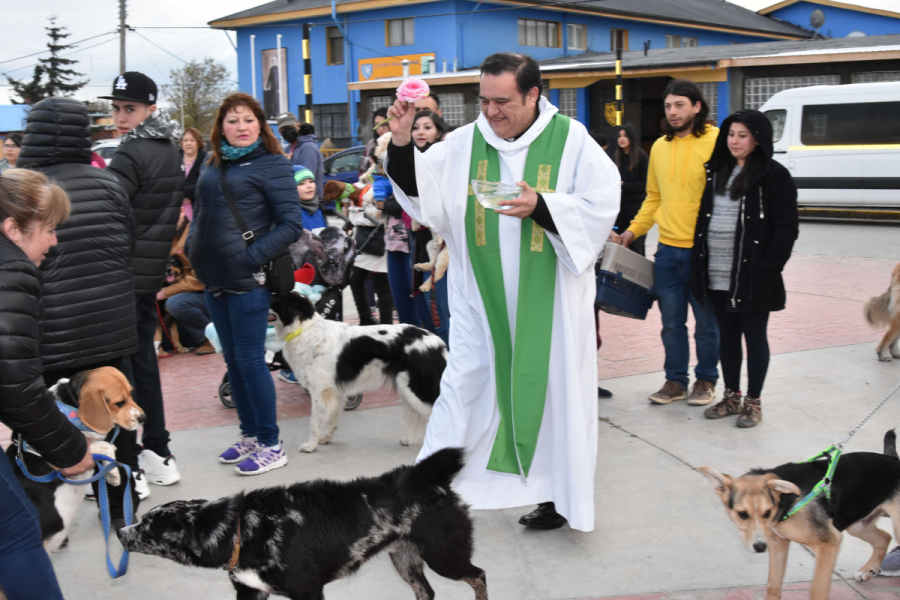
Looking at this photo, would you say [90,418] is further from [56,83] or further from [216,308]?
[56,83]

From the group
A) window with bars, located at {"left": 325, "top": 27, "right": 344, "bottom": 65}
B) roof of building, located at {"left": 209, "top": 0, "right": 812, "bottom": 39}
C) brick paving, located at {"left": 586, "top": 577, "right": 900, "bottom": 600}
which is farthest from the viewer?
window with bars, located at {"left": 325, "top": 27, "right": 344, "bottom": 65}

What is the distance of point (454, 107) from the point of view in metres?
30.4

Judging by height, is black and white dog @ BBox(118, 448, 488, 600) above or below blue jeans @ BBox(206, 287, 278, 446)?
below

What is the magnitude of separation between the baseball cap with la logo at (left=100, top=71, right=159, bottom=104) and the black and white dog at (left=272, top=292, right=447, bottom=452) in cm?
143

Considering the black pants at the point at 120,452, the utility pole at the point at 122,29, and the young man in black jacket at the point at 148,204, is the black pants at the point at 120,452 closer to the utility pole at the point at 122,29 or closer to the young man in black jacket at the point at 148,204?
the young man in black jacket at the point at 148,204

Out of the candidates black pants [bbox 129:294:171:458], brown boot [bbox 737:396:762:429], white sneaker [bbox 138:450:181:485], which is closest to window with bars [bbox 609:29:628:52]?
brown boot [bbox 737:396:762:429]

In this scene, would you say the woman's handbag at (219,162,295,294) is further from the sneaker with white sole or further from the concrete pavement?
the sneaker with white sole

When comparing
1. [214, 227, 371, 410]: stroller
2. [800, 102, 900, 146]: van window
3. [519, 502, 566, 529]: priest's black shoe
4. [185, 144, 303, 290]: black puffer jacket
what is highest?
[800, 102, 900, 146]: van window

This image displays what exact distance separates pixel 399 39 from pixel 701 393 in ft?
104

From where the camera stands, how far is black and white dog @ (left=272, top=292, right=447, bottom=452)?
16.5 feet

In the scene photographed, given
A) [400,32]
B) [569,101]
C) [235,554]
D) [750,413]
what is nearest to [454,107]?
[569,101]

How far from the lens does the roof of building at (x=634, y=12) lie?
34719mm

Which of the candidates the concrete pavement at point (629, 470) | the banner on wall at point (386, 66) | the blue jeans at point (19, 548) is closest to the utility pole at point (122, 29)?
the banner on wall at point (386, 66)

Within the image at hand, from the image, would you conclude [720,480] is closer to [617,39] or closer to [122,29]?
[617,39]
